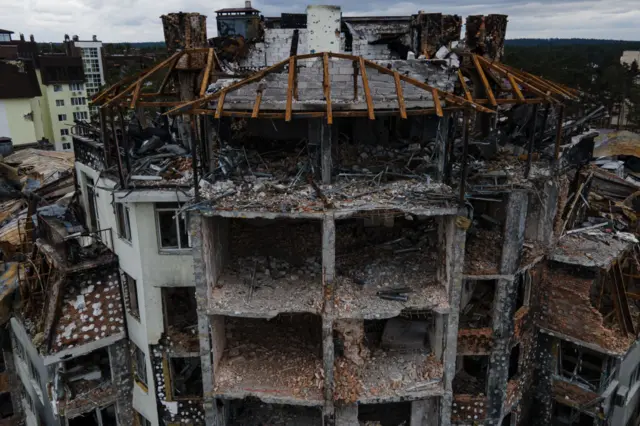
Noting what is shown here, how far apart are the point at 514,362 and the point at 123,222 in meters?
15.3

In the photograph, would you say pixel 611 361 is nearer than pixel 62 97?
Yes

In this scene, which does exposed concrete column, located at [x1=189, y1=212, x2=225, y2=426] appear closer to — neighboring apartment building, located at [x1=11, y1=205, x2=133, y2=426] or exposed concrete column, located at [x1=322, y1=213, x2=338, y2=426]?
exposed concrete column, located at [x1=322, y1=213, x2=338, y2=426]

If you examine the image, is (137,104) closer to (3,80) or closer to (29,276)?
(29,276)

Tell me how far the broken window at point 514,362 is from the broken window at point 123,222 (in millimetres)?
14620

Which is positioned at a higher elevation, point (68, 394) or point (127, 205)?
point (127, 205)

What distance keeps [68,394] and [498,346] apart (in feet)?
51.8

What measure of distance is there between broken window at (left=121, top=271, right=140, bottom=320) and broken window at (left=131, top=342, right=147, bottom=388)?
1448 millimetres

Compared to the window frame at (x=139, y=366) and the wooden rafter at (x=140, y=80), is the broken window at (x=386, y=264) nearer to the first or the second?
the wooden rafter at (x=140, y=80)

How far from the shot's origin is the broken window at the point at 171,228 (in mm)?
15164

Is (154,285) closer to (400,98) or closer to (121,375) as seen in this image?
(121,375)

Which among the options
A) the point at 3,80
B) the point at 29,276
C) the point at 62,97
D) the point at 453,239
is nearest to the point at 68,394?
the point at 29,276

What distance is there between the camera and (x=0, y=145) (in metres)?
36.8

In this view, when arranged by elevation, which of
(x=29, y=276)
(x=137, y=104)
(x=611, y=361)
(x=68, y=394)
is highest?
(x=137, y=104)

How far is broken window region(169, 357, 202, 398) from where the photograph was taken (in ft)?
56.1
